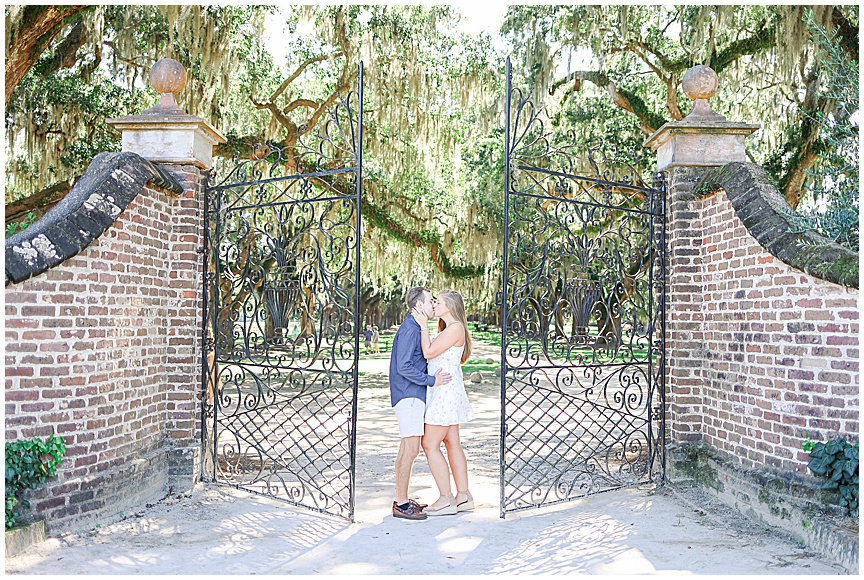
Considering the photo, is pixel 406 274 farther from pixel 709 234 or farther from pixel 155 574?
pixel 155 574

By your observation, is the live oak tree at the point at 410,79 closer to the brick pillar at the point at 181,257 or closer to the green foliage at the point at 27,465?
the brick pillar at the point at 181,257

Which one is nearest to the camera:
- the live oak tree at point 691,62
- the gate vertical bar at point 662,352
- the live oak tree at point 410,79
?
the gate vertical bar at point 662,352

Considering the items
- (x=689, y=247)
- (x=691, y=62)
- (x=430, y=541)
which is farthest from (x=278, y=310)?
(x=691, y=62)

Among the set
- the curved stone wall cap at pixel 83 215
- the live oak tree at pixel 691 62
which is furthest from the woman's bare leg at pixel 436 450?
the live oak tree at pixel 691 62

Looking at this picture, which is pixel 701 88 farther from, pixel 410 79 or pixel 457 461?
pixel 410 79

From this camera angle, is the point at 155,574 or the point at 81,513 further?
the point at 81,513

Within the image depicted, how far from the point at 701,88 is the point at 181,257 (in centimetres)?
447

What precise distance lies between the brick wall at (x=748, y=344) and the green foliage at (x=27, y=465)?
15.0 ft

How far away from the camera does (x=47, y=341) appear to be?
4320mm

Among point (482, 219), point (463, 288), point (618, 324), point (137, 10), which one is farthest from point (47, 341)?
point (463, 288)

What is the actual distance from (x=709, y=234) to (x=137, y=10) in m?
7.98

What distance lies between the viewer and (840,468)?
4176mm

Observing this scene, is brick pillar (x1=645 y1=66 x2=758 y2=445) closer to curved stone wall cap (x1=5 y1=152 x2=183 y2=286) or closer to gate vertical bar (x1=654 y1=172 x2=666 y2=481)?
gate vertical bar (x1=654 y1=172 x2=666 y2=481)

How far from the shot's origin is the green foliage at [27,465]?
3.94m
